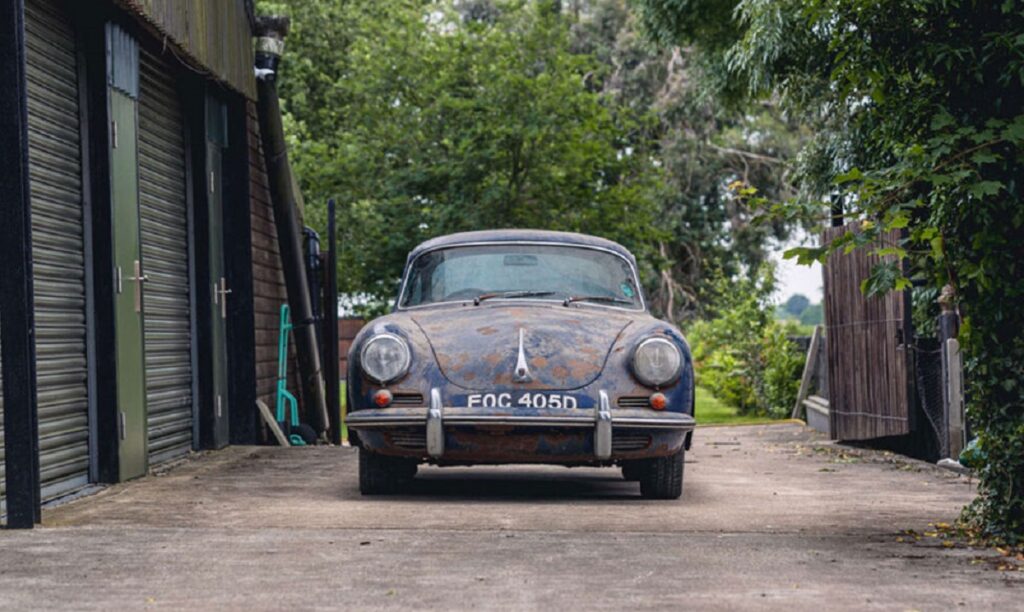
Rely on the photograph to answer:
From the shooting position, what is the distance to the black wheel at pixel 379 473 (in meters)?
8.45

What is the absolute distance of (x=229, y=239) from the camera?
13047 millimetres

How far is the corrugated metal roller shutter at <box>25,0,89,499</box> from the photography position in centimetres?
835

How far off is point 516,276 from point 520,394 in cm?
161

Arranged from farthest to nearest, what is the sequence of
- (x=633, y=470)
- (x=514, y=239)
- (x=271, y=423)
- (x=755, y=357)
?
(x=755, y=357)
(x=271, y=423)
(x=514, y=239)
(x=633, y=470)

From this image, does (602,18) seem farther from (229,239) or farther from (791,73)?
(229,239)

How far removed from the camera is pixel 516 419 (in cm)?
782

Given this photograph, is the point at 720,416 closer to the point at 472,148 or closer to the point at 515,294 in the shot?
the point at 472,148

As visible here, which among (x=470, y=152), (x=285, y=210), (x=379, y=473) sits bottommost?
(x=379, y=473)

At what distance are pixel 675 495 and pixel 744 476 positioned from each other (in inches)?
74.0

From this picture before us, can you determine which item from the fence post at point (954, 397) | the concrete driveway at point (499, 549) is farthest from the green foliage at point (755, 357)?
the concrete driveway at point (499, 549)

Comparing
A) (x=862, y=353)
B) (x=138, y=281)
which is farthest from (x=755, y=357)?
(x=138, y=281)

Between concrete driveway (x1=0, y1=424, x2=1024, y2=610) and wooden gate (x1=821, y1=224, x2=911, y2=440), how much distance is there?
2338 millimetres

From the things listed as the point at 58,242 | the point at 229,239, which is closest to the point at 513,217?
the point at 229,239

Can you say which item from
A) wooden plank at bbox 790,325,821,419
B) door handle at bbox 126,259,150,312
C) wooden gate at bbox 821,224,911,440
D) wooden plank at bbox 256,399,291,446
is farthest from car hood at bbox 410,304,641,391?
wooden plank at bbox 790,325,821,419
